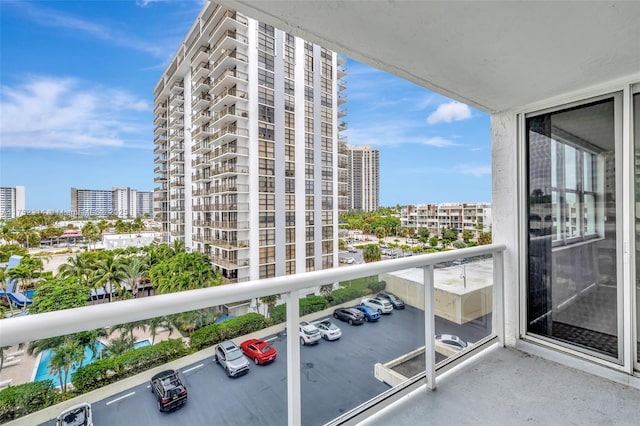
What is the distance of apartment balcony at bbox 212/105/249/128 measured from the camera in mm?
16609

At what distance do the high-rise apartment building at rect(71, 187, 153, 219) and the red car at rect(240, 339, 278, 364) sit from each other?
24.5 feet

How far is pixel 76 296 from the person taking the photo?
4.65 meters

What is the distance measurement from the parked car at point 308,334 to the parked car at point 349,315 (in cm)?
13

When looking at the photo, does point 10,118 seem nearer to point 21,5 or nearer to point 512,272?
point 21,5

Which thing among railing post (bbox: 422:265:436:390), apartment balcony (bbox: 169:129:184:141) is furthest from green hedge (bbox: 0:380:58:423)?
apartment balcony (bbox: 169:129:184:141)

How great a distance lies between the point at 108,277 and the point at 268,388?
7.32 metres

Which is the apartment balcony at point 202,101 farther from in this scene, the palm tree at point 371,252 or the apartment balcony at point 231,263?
the palm tree at point 371,252

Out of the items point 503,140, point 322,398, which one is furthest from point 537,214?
point 322,398

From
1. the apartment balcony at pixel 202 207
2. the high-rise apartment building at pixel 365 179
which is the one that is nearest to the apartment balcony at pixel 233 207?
the apartment balcony at pixel 202 207

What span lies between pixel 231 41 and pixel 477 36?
59.1ft

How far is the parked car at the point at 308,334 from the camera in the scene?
1.16 meters

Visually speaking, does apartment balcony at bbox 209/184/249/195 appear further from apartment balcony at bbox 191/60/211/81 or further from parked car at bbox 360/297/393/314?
parked car at bbox 360/297/393/314

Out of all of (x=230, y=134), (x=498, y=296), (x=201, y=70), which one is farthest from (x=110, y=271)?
(x=201, y=70)

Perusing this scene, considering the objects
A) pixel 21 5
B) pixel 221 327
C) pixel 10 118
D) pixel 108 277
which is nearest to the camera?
pixel 221 327
